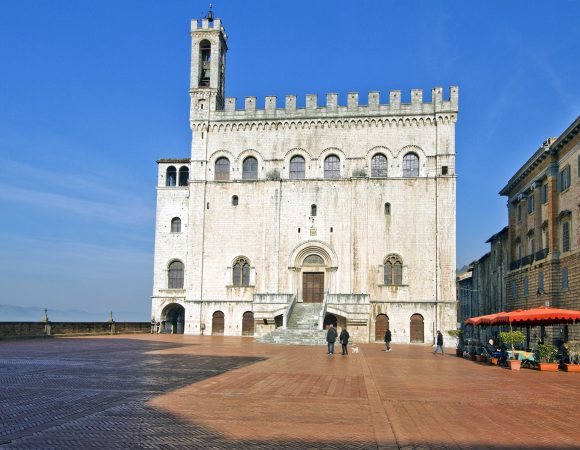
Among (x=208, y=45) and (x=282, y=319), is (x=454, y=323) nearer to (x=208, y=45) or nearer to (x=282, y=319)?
(x=282, y=319)

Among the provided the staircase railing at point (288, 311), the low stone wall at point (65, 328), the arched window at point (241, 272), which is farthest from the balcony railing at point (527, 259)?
the low stone wall at point (65, 328)

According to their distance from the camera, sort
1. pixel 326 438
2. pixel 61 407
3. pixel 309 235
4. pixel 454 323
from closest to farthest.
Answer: pixel 326 438 < pixel 61 407 < pixel 454 323 < pixel 309 235

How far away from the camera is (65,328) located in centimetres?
4166

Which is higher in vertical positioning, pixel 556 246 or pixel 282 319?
pixel 556 246

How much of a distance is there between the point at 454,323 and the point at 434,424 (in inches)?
1319

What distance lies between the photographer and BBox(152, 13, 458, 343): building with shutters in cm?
4438

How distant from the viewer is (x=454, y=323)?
43375 mm

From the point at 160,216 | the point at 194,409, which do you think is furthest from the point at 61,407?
the point at 160,216

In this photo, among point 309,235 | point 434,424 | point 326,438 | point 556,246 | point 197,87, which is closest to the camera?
point 326,438

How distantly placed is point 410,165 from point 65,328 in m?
26.1

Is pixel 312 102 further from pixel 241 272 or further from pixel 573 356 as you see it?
pixel 573 356

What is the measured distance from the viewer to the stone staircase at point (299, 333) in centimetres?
3822

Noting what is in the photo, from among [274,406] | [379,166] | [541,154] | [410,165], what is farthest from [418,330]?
[274,406]

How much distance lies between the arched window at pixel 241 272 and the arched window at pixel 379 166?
37.2ft
